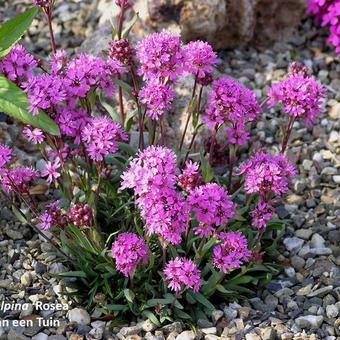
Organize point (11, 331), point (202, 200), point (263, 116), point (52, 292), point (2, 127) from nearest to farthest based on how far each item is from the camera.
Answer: point (202, 200)
point (11, 331)
point (52, 292)
point (2, 127)
point (263, 116)

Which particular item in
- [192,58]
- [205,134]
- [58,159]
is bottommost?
[205,134]

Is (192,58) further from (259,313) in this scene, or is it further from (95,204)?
(259,313)

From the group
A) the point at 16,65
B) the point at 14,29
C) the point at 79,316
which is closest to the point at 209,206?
the point at 79,316

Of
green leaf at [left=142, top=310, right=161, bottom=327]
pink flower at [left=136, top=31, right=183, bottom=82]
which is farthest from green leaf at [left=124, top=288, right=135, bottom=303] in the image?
pink flower at [left=136, top=31, right=183, bottom=82]

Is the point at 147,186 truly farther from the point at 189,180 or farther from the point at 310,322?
the point at 310,322

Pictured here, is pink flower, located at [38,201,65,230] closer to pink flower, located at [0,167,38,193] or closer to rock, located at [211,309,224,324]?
pink flower, located at [0,167,38,193]

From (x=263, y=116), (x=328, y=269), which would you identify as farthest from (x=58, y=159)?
(x=263, y=116)

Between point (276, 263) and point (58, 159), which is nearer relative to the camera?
point (58, 159)
